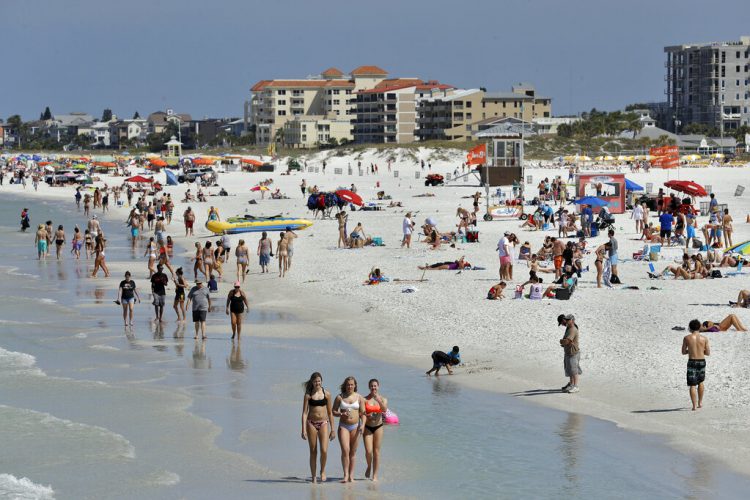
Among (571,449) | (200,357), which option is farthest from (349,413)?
(200,357)

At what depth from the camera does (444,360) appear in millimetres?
17406

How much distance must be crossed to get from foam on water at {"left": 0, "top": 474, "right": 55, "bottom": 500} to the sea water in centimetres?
3

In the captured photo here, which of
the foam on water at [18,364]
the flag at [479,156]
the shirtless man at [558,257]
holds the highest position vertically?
the flag at [479,156]

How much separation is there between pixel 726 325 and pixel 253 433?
807 cm

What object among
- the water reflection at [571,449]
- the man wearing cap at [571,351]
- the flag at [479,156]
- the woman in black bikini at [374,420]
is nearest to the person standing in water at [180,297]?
the man wearing cap at [571,351]

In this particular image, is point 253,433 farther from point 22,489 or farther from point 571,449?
point 571,449

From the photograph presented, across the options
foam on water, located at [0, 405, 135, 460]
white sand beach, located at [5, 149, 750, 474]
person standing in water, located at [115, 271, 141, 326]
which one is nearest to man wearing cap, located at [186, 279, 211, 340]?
person standing in water, located at [115, 271, 141, 326]

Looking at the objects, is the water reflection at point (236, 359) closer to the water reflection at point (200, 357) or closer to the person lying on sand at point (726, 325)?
the water reflection at point (200, 357)

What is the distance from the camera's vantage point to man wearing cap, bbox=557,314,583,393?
49.7 ft

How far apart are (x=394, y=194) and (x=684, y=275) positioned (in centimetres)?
3827

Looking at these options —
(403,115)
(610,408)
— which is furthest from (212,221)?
(403,115)

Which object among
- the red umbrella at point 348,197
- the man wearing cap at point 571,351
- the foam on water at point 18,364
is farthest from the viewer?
the red umbrella at point 348,197

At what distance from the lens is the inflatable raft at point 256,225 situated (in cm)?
3966

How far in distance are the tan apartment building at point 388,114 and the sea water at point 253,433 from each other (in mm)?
113065
